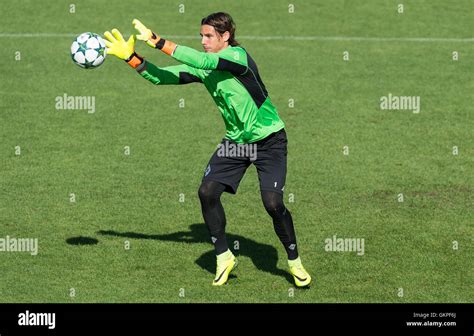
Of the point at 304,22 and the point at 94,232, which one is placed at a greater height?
the point at 304,22

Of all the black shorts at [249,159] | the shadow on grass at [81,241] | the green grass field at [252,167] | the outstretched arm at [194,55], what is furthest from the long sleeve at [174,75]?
the shadow on grass at [81,241]

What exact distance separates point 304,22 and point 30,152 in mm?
11725

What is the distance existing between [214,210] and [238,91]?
147 cm

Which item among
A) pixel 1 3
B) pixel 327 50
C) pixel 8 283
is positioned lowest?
pixel 8 283

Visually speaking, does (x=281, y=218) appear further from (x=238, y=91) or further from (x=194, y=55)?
(x=194, y=55)

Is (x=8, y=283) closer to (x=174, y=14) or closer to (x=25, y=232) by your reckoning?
(x=25, y=232)

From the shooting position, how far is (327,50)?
82.4 ft

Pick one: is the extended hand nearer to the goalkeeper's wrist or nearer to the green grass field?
the goalkeeper's wrist

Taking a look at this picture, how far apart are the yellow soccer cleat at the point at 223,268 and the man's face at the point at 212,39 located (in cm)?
250

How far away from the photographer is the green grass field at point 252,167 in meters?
12.4

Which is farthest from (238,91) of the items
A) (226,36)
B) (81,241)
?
(81,241)

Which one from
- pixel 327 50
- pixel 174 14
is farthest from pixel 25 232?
pixel 174 14

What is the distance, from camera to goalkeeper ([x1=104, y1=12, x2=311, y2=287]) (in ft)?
38.0

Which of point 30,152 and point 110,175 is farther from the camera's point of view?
point 30,152
